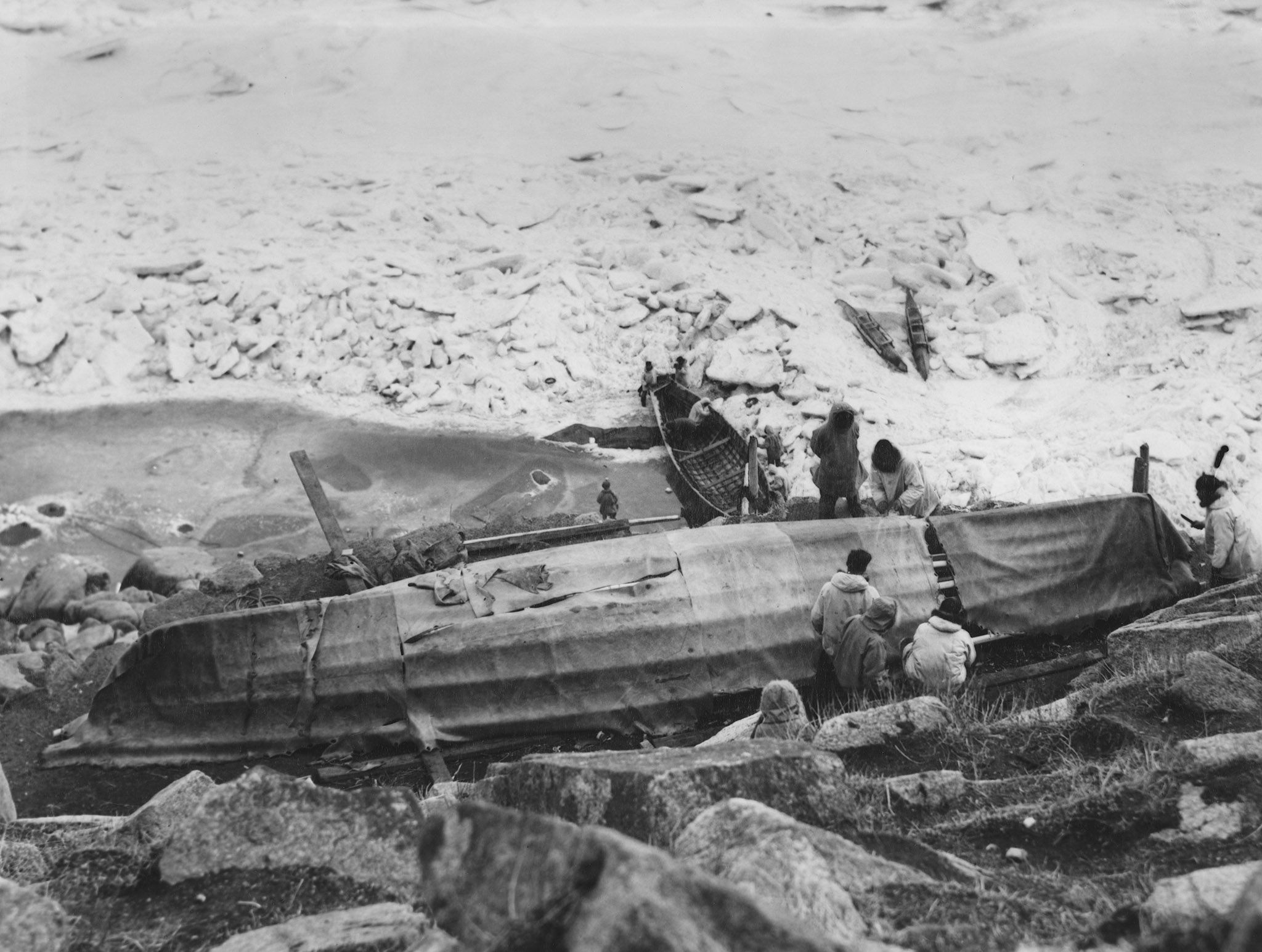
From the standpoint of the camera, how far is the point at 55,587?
11375 mm

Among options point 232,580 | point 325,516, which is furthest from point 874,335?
point 232,580

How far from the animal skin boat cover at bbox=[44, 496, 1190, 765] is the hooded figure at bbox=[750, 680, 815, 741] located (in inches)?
73.4

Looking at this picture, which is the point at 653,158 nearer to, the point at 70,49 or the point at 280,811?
the point at 70,49

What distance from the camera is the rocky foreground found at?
8.04 ft

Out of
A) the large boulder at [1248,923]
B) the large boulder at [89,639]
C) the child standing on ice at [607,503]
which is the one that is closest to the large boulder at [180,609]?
the large boulder at [89,639]

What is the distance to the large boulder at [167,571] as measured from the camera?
1155 centimetres

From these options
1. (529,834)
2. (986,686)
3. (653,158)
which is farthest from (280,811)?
(653,158)

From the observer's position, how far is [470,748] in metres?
7.77

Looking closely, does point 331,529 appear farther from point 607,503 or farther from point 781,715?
point 781,715

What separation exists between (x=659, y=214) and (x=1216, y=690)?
14.9m

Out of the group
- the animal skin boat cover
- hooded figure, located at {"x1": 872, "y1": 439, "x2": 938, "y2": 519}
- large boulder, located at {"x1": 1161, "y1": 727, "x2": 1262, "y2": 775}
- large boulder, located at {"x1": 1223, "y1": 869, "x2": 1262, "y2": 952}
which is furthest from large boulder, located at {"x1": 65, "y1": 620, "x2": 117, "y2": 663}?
large boulder, located at {"x1": 1223, "y1": 869, "x2": 1262, "y2": 952}

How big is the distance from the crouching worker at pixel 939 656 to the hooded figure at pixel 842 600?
43 cm

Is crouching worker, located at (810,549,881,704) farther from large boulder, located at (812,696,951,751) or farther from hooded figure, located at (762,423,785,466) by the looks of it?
hooded figure, located at (762,423,785,466)

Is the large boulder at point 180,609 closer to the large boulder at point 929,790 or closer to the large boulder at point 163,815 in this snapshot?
the large boulder at point 163,815
